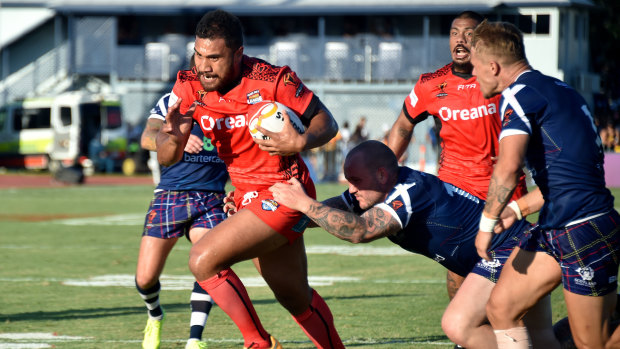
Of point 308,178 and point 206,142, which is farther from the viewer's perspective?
point 206,142

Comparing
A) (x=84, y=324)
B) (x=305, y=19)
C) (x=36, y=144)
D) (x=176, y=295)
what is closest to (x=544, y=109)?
(x=84, y=324)

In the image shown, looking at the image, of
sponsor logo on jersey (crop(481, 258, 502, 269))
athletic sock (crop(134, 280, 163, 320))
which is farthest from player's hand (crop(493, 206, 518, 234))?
athletic sock (crop(134, 280, 163, 320))

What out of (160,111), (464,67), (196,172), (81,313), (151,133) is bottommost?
(81,313)

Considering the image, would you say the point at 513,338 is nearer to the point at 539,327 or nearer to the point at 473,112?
the point at 539,327

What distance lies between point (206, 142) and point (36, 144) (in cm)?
3179

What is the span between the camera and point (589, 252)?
5188mm

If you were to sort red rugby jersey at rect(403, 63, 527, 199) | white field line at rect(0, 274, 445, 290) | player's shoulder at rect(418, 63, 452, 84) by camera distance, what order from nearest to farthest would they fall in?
red rugby jersey at rect(403, 63, 527, 199) → player's shoulder at rect(418, 63, 452, 84) → white field line at rect(0, 274, 445, 290)

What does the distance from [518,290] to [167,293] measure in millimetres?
5607

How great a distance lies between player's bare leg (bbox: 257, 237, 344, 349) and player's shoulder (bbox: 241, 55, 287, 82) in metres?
1.08

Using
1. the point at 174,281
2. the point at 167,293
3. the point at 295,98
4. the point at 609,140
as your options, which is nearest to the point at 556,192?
the point at 295,98

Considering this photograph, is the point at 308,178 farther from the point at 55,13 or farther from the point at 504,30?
the point at 55,13

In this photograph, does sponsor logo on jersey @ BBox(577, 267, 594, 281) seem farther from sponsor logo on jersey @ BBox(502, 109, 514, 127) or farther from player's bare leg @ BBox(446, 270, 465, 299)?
player's bare leg @ BBox(446, 270, 465, 299)

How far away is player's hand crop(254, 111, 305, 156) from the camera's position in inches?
229

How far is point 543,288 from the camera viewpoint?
17.6 ft
